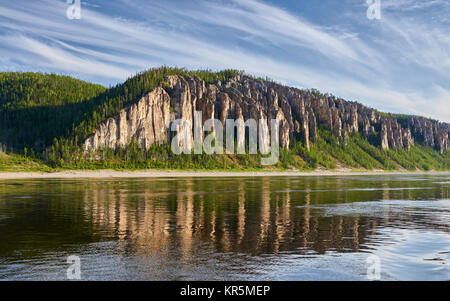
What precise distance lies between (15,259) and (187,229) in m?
13.2

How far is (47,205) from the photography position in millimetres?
46969

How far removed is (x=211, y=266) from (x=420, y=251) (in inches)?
532

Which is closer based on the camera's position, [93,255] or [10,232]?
[93,255]

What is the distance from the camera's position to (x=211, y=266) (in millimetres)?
19047

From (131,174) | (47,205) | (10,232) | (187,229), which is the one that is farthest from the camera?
(131,174)

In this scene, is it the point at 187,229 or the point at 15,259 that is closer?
the point at 15,259

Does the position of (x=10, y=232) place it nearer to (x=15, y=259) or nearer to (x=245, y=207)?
(x=15, y=259)
